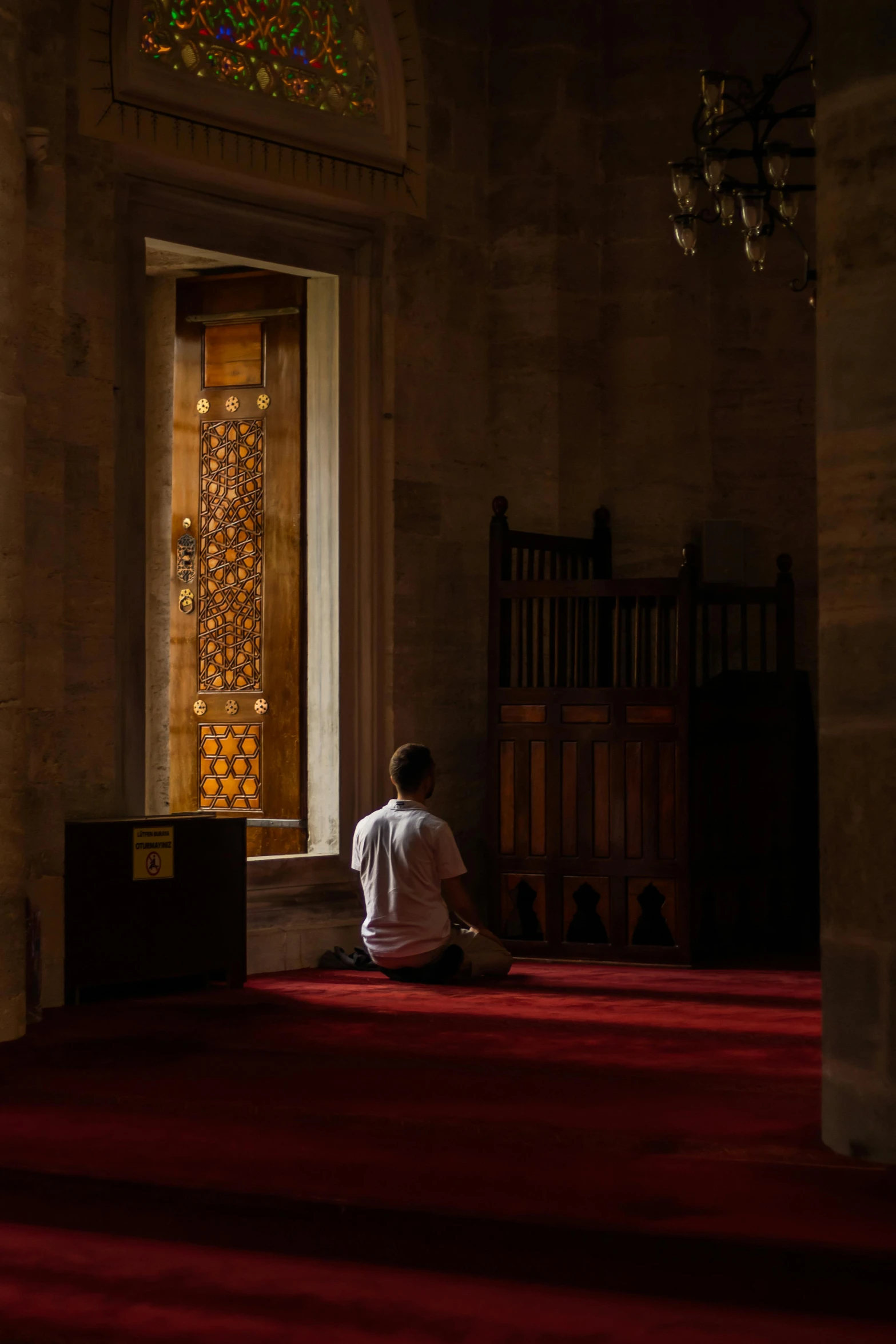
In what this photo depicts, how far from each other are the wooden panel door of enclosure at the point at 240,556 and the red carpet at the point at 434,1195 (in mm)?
2806

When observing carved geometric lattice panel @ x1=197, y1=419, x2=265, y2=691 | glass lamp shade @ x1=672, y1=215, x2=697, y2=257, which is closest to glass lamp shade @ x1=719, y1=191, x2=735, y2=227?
glass lamp shade @ x1=672, y1=215, x2=697, y2=257

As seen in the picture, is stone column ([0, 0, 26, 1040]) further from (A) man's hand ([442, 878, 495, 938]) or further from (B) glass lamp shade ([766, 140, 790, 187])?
(B) glass lamp shade ([766, 140, 790, 187])

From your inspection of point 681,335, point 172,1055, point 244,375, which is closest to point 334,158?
point 244,375

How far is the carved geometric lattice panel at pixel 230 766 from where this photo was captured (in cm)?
808

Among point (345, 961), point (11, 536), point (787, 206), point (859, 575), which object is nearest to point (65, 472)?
point (11, 536)

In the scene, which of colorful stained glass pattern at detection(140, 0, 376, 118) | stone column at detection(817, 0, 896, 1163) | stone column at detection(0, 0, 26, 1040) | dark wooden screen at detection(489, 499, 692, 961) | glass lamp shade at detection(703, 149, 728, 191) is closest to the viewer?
stone column at detection(817, 0, 896, 1163)

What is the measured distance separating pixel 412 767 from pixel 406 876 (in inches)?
17.6

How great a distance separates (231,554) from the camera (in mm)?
8234

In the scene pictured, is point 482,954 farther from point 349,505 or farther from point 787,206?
point 787,206

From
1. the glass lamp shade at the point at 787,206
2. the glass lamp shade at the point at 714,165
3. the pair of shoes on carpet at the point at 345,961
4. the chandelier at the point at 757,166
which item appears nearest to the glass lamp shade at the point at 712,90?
the chandelier at the point at 757,166

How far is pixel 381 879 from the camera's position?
670 cm

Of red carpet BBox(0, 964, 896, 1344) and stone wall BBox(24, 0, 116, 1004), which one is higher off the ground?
stone wall BBox(24, 0, 116, 1004)

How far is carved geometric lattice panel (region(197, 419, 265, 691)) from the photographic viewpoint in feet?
26.7

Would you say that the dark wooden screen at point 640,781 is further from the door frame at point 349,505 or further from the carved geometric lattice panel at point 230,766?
the carved geometric lattice panel at point 230,766
